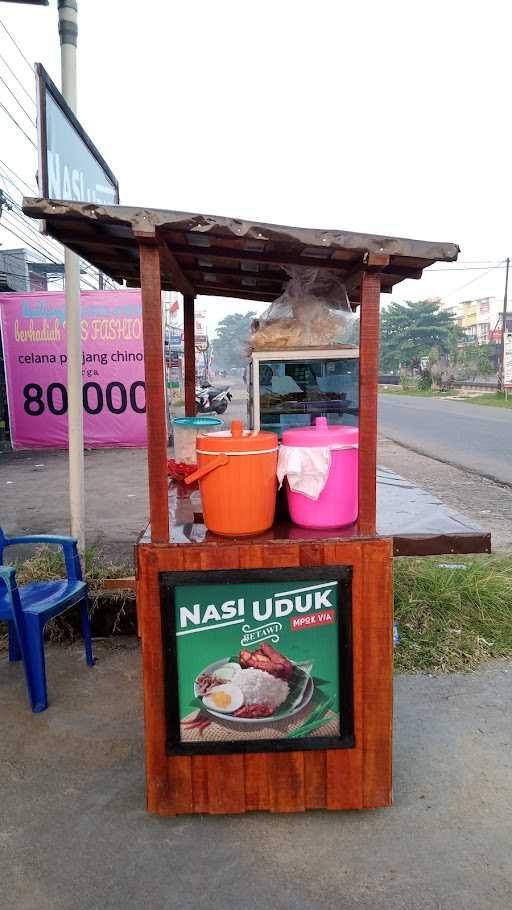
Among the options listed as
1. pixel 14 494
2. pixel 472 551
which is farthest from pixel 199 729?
pixel 14 494

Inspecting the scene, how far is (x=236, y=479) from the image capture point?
2.26m

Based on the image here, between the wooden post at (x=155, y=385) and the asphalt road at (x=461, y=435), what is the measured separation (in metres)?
7.64

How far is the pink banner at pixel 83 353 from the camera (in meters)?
12.1

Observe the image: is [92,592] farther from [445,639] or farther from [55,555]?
[445,639]

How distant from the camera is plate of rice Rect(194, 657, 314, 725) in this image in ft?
7.50

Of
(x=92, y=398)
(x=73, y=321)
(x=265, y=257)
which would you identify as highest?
(x=265, y=257)

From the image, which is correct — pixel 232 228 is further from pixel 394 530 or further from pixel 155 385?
pixel 394 530

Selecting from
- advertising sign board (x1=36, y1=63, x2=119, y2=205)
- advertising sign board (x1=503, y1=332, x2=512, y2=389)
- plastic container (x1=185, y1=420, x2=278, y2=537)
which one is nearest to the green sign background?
plastic container (x1=185, y1=420, x2=278, y2=537)

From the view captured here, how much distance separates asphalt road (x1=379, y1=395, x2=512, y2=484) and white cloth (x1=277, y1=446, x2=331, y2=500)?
7.31 metres

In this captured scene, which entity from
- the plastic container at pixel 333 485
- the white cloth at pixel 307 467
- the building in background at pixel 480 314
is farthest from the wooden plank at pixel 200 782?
the building in background at pixel 480 314

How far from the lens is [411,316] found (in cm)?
5578

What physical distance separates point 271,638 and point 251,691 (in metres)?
0.20

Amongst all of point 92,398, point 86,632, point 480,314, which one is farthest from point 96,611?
point 480,314

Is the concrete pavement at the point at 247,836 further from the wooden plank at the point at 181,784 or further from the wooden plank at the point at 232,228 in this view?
the wooden plank at the point at 232,228
